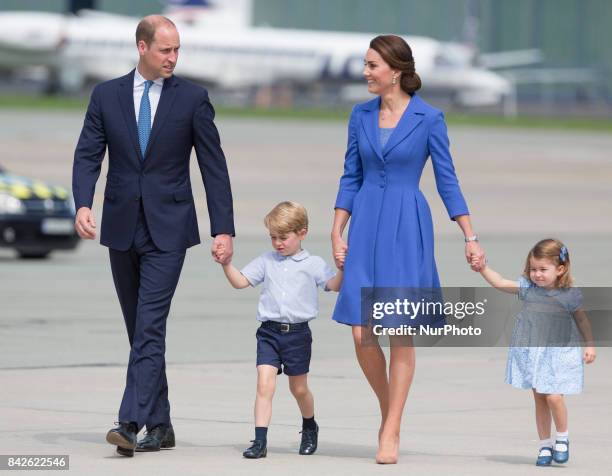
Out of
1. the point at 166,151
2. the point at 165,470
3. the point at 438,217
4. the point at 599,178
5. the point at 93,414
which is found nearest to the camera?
the point at 165,470

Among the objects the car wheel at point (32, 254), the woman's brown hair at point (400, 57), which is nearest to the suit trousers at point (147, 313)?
the woman's brown hair at point (400, 57)

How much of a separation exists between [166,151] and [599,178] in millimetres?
34172

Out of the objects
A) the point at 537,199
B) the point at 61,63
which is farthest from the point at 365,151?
the point at 61,63

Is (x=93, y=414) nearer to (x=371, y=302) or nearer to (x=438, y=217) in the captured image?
(x=371, y=302)

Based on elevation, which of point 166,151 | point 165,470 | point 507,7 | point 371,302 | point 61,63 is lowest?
point 165,470

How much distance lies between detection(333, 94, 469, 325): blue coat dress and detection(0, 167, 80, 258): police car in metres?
12.7

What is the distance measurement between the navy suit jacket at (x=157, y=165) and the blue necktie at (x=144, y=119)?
0.11 feet

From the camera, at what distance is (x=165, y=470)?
23.0 feet

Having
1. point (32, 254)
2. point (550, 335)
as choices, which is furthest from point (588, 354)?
point (32, 254)

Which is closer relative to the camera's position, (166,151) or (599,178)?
(166,151)

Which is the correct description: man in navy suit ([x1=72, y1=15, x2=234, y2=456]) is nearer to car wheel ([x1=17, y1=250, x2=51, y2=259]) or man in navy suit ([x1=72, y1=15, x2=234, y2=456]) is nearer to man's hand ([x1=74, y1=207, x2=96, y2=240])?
man's hand ([x1=74, y1=207, x2=96, y2=240])

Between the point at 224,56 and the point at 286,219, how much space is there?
83.9m

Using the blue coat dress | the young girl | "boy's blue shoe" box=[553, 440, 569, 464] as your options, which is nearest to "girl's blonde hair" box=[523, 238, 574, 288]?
the young girl

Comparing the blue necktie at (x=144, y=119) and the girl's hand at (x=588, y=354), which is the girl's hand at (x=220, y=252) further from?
the girl's hand at (x=588, y=354)
